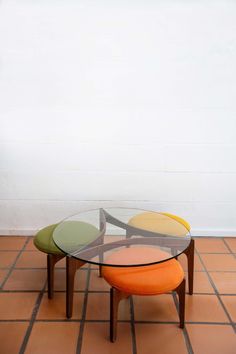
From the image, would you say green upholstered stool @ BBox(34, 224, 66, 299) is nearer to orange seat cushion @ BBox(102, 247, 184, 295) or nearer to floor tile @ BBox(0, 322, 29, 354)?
floor tile @ BBox(0, 322, 29, 354)

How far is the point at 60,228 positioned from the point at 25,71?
1.55 meters

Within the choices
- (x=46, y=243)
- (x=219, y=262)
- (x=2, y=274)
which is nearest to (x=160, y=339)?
(x=46, y=243)

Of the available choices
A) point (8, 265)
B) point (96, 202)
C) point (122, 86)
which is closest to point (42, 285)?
point (8, 265)

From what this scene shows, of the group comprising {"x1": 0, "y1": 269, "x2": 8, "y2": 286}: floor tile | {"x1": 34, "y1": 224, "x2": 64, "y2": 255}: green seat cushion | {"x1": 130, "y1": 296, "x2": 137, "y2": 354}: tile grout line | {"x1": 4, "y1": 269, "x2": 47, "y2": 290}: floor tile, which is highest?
{"x1": 34, "y1": 224, "x2": 64, "y2": 255}: green seat cushion

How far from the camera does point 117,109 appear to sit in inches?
118

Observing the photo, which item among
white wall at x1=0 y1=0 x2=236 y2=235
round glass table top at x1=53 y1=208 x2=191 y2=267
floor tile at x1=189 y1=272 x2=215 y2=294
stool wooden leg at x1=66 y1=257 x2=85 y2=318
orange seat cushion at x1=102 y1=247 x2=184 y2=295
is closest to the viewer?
orange seat cushion at x1=102 y1=247 x2=184 y2=295

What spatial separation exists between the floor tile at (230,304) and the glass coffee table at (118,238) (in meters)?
0.31

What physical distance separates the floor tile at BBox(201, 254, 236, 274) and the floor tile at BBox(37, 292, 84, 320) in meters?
1.15

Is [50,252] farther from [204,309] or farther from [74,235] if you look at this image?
[204,309]

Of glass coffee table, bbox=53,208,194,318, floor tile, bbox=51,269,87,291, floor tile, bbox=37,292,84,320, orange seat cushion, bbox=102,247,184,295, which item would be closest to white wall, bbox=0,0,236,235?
glass coffee table, bbox=53,208,194,318

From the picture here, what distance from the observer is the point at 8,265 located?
265 cm

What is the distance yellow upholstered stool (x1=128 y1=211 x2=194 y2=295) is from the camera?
2219 millimetres

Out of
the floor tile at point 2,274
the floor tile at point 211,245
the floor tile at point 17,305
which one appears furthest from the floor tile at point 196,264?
the floor tile at point 2,274

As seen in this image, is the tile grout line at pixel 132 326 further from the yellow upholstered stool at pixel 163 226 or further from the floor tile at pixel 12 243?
the floor tile at pixel 12 243
